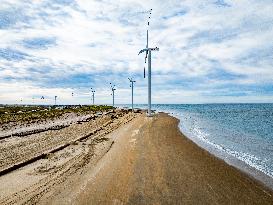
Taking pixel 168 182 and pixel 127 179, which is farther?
pixel 127 179

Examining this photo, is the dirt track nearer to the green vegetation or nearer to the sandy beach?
the sandy beach

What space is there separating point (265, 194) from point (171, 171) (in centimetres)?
530

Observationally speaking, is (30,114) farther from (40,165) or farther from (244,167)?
(244,167)

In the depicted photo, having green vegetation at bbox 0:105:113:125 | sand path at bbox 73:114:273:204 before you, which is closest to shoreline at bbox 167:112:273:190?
sand path at bbox 73:114:273:204

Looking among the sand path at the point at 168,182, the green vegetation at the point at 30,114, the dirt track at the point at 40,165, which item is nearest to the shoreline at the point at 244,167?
the sand path at the point at 168,182

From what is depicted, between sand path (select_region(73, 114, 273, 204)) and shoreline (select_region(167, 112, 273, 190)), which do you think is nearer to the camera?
sand path (select_region(73, 114, 273, 204))

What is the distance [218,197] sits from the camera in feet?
45.6

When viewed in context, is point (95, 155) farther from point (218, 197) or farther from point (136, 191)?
point (218, 197)

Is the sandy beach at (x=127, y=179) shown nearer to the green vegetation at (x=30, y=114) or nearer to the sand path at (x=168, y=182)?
the sand path at (x=168, y=182)

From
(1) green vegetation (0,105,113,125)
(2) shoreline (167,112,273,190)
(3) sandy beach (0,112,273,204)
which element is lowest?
(2) shoreline (167,112,273,190)

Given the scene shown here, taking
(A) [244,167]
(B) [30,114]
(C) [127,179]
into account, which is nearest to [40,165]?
(C) [127,179]

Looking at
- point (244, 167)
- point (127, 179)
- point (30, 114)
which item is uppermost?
point (30, 114)

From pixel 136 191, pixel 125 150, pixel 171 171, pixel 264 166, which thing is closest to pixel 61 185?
pixel 136 191

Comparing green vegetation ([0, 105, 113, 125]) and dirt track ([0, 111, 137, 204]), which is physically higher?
green vegetation ([0, 105, 113, 125])
